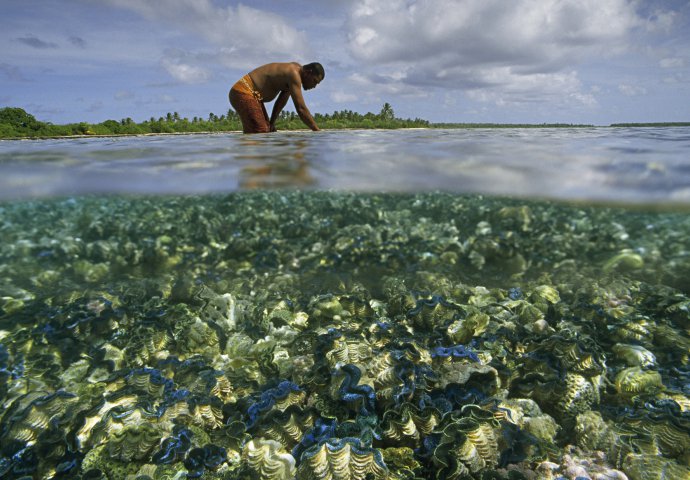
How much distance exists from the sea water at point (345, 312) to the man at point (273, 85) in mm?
1627

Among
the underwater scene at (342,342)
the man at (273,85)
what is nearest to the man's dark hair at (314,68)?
the man at (273,85)

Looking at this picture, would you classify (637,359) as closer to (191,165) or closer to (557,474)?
(557,474)

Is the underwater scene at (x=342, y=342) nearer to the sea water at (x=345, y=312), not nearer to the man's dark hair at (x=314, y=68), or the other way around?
the sea water at (x=345, y=312)

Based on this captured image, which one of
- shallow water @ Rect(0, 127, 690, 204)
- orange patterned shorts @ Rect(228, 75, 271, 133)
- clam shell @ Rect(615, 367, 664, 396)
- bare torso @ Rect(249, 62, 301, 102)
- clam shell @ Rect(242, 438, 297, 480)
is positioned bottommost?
clam shell @ Rect(615, 367, 664, 396)

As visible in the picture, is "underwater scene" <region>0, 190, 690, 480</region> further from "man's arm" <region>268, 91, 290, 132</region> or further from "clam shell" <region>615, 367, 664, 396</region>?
"man's arm" <region>268, 91, 290, 132</region>

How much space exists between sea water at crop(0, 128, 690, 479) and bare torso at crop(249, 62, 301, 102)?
1.98 metres

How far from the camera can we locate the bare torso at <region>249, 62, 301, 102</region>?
8141 mm

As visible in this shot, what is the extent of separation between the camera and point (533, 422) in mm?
2471

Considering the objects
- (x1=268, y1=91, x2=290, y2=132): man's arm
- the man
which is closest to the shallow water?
the man

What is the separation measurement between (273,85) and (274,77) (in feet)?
0.60

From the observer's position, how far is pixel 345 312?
379 cm

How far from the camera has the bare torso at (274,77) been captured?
26.7 feet

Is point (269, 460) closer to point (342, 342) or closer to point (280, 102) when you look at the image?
point (342, 342)

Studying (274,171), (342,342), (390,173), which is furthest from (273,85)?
(342,342)
